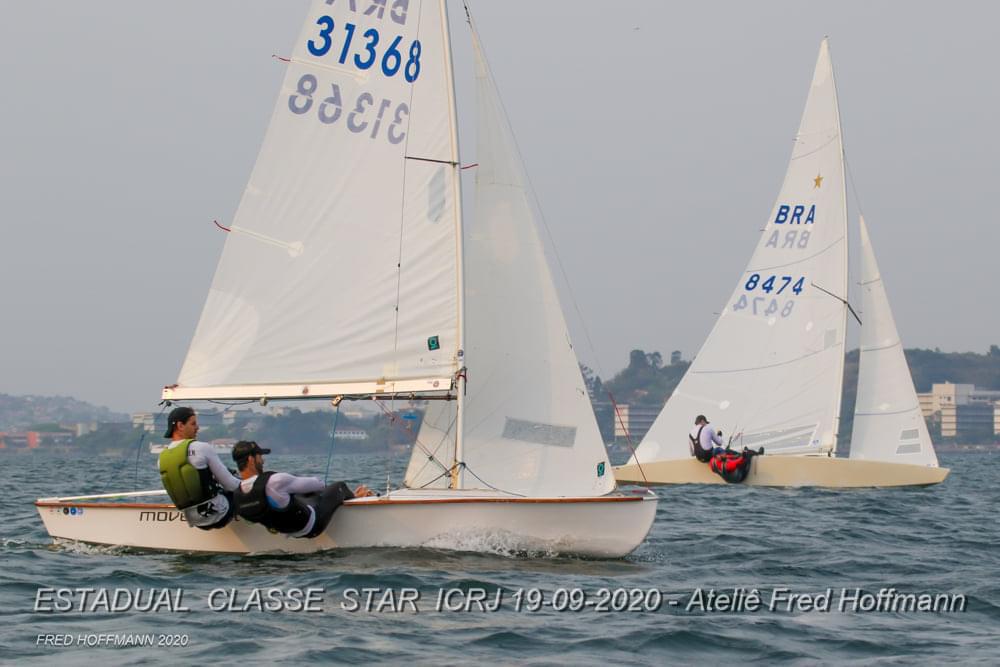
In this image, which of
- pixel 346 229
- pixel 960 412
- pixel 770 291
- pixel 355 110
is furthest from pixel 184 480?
pixel 960 412

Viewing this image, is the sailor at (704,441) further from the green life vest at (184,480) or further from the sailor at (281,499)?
the green life vest at (184,480)

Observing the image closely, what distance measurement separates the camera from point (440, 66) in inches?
492

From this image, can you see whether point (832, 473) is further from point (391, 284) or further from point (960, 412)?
point (960, 412)

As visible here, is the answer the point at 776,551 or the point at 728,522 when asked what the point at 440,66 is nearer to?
the point at 776,551

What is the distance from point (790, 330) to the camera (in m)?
26.1

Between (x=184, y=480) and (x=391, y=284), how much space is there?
2.84m

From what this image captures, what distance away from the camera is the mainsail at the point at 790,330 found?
25.8 metres

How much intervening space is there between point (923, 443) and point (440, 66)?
53.5 feet

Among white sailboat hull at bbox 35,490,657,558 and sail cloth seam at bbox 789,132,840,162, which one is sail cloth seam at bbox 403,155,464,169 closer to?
white sailboat hull at bbox 35,490,657,558

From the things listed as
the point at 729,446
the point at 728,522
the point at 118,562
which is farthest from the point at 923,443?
the point at 118,562

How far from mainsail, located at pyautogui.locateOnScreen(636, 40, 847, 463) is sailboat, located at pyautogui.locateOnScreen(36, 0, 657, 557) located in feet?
46.8

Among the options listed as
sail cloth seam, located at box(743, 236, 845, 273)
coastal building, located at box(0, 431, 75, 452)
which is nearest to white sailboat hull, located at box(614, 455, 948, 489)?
sail cloth seam, located at box(743, 236, 845, 273)

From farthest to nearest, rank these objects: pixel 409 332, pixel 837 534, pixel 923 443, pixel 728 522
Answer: pixel 923 443, pixel 728 522, pixel 837 534, pixel 409 332

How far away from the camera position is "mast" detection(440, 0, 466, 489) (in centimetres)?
1196
